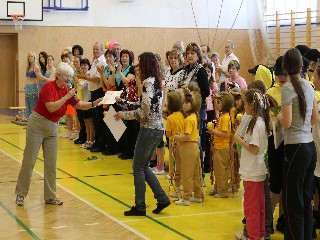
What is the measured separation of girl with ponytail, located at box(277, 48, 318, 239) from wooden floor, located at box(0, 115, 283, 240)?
903mm

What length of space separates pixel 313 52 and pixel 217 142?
1.68 metres

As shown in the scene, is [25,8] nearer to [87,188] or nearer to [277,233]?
[87,188]

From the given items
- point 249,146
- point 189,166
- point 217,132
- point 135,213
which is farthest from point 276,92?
point 135,213

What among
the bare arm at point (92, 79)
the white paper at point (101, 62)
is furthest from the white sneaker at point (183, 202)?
the bare arm at point (92, 79)

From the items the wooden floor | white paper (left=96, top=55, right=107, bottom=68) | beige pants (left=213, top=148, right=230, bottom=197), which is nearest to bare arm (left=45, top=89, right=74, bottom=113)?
the wooden floor

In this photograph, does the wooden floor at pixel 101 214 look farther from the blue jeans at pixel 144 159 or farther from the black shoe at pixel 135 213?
the blue jeans at pixel 144 159

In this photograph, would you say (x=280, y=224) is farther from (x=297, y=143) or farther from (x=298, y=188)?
(x=297, y=143)

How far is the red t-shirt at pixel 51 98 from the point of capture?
670 centimetres

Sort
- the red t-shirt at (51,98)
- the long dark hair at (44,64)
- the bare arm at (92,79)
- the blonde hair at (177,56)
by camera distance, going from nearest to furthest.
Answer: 1. the red t-shirt at (51,98)
2. the blonde hair at (177,56)
3. the bare arm at (92,79)
4. the long dark hair at (44,64)

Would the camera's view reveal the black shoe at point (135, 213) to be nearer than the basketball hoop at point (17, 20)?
Yes

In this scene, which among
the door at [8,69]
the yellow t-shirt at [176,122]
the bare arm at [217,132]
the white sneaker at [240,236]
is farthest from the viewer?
the door at [8,69]

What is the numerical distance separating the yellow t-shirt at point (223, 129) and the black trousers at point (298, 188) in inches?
91.5

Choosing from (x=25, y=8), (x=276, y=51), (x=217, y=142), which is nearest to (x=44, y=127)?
(x=217, y=142)

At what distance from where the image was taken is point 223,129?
7387mm
